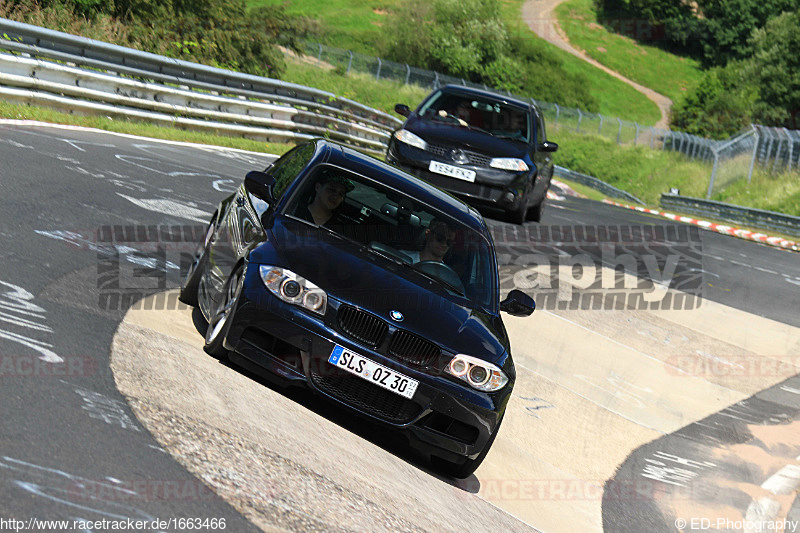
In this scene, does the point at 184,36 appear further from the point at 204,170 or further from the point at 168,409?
the point at 168,409

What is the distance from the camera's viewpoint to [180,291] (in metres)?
7.73

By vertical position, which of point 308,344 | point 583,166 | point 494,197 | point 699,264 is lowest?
point 583,166

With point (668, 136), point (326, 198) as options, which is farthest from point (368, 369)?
point (668, 136)

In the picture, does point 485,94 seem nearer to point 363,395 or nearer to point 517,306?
point 517,306

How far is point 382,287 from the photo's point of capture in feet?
19.7

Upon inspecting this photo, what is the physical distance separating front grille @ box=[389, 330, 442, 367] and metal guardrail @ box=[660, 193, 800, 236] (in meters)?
23.3

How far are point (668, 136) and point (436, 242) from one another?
4386 cm

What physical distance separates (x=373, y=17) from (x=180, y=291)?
285 feet

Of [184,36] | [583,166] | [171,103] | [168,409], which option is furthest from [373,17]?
[168,409]

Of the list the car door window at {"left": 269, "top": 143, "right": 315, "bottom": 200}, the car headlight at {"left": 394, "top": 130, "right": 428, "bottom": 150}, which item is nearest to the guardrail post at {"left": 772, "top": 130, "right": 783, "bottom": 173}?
the car headlight at {"left": 394, "top": 130, "right": 428, "bottom": 150}

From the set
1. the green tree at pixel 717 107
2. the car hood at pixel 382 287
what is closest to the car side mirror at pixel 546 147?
the car hood at pixel 382 287

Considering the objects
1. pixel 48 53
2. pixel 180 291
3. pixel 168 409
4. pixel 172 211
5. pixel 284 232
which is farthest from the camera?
pixel 48 53

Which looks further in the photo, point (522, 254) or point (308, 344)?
point (522, 254)

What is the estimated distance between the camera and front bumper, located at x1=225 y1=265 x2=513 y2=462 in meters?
5.66
